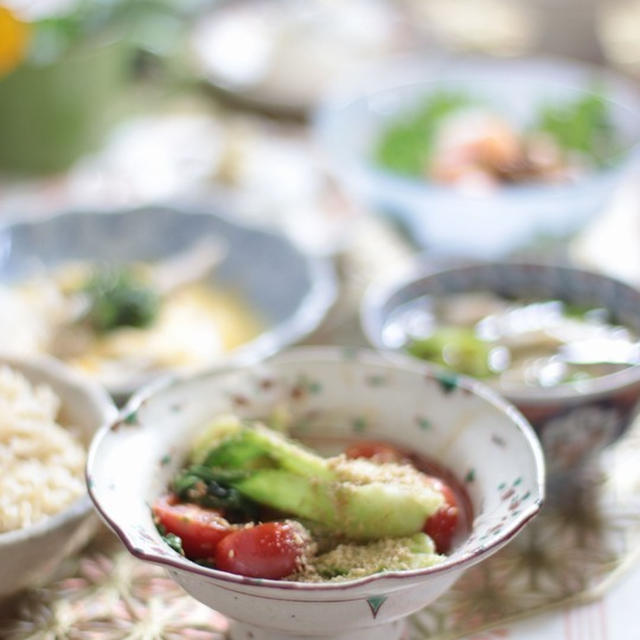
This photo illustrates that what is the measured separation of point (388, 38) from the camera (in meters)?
2.63

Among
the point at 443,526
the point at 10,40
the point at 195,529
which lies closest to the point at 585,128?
the point at 10,40

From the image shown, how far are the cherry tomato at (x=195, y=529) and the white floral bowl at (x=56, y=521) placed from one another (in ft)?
0.36

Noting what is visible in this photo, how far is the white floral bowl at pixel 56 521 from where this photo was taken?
0.92 metres

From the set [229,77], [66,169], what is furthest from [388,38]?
[66,169]

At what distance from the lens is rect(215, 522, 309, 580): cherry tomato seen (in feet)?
2.70

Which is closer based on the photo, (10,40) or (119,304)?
(119,304)

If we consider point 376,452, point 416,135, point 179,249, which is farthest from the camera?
point 416,135

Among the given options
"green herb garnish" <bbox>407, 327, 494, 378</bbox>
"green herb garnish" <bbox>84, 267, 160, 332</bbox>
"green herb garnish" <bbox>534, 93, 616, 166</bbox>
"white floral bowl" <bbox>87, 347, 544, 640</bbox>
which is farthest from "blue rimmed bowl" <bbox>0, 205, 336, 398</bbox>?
"green herb garnish" <bbox>534, 93, 616, 166</bbox>

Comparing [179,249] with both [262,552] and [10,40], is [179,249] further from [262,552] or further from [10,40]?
[262,552]

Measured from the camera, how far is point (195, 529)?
0.87 meters

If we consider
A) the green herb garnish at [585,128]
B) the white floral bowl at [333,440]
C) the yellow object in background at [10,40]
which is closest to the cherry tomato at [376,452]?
the white floral bowl at [333,440]

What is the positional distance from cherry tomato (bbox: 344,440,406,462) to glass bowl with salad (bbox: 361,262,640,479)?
139mm

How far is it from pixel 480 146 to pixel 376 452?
0.93m

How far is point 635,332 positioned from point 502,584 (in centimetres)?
42
